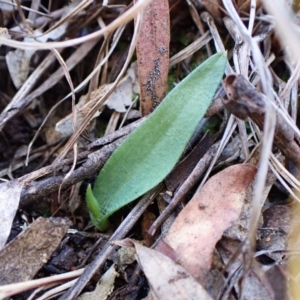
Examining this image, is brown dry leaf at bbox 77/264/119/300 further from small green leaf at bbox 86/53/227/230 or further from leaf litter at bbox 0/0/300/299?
small green leaf at bbox 86/53/227/230

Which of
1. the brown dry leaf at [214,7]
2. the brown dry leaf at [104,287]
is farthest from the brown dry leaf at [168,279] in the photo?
the brown dry leaf at [214,7]

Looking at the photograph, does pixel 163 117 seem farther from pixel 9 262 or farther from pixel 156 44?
pixel 9 262

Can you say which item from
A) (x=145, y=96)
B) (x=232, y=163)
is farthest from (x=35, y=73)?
(x=232, y=163)

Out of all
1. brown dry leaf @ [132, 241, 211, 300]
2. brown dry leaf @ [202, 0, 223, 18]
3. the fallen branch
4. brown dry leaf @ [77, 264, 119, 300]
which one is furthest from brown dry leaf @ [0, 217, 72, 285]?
brown dry leaf @ [202, 0, 223, 18]

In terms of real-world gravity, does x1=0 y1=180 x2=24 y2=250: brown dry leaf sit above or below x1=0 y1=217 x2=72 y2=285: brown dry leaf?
above

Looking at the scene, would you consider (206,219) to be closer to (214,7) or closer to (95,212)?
(95,212)

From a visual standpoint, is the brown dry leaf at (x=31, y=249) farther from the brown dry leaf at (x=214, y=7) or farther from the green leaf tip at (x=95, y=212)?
the brown dry leaf at (x=214, y=7)

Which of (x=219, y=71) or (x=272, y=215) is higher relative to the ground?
(x=219, y=71)
